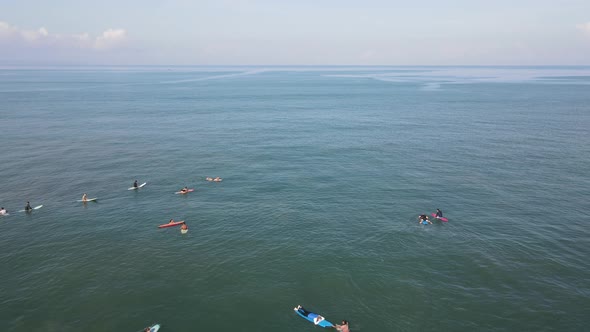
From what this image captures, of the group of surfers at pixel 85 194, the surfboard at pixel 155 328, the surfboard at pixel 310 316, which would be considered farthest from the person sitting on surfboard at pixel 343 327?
the group of surfers at pixel 85 194

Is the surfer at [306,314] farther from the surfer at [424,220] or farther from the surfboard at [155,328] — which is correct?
the surfer at [424,220]

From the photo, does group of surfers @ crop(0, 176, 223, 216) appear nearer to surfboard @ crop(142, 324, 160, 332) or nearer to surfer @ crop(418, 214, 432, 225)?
surfboard @ crop(142, 324, 160, 332)

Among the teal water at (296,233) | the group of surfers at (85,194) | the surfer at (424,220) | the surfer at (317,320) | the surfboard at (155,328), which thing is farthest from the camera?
the group of surfers at (85,194)

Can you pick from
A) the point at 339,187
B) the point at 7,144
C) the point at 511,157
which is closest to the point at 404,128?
A: the point at 511,157

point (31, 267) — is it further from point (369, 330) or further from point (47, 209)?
point (369, 330)

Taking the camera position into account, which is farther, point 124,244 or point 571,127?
point 571,127

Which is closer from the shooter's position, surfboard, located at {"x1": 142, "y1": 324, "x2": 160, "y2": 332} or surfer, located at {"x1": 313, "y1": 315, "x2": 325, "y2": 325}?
surfboard, located at {"x1": 142, "y1": 324, "x2": 160, "y2": 332}

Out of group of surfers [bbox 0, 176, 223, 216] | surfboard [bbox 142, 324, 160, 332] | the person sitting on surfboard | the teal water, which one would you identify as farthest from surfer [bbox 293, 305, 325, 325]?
group of surfers [bbox 0, 176, 223, 216]

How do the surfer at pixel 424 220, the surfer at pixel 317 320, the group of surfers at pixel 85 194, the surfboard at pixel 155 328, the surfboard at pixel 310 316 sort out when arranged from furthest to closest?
the group of surfers at pixel 85 194
the surfer at pixel 424 220
the surfer at pixel 317 320
the surfboard at pixel 310 316
the surfboard at pixel 155 328
